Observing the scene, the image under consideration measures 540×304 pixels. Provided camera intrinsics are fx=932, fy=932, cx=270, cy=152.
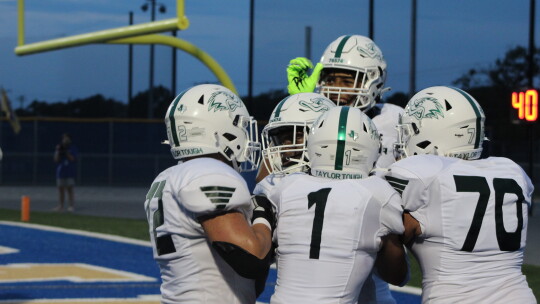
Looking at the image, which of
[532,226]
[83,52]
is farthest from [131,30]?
[83,52]

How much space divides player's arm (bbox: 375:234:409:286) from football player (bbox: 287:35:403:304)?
969mm

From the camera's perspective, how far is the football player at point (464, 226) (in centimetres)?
370

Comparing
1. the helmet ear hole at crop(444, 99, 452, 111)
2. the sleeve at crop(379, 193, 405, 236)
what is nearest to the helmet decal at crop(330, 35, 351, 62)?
the helmet ear hole at crop(444, 99, 452, 111)

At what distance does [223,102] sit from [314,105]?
18.8 inches

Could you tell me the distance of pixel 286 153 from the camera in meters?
4.04

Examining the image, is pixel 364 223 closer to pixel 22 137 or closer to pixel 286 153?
pixel 286 153

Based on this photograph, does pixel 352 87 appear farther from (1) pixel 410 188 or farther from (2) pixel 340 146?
(2) pixel 340 146

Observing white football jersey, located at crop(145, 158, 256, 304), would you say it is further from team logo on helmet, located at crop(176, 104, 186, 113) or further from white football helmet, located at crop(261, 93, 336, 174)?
white football helmet, located at crop(261, 93, 336, 174)

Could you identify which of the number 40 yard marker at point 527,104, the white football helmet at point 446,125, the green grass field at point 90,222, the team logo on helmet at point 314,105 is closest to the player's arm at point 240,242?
the team logo on helmet at point 314,105

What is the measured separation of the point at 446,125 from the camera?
388cm

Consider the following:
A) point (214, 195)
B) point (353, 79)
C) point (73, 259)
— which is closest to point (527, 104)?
point (73, 259)

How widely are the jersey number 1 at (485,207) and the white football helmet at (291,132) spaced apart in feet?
2.20

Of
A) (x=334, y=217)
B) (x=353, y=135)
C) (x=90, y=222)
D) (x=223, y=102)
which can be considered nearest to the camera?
(x=334, y=217)

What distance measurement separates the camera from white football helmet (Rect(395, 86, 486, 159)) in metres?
3.89
